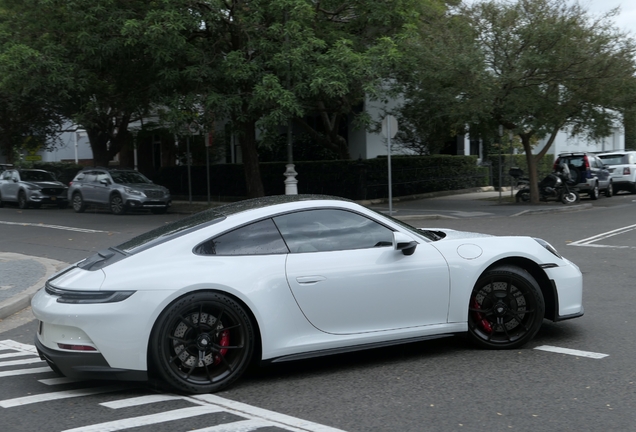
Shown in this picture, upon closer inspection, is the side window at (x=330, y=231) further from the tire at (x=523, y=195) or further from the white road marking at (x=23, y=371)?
the tire at (x=523, y=195)

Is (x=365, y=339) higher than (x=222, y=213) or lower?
lower

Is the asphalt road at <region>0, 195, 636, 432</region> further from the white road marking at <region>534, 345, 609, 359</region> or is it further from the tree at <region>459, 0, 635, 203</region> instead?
the tree at <region>459, 0, 635, 203</region>

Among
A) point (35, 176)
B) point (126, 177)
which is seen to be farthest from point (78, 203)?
point (35, 176)

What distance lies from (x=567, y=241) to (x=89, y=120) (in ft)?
55.9

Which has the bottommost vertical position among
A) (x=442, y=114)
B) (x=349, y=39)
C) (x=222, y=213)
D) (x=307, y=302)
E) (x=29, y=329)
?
(x=29, y=329)

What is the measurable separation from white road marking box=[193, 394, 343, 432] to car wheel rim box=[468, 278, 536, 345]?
2.12 m

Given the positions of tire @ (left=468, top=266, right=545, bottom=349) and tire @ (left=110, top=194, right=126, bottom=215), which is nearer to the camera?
tire @ (left=468, top=266, right=545, bottom=349)

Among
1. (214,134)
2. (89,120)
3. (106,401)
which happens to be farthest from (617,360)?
(214,134)

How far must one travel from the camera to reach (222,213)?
20.0ft

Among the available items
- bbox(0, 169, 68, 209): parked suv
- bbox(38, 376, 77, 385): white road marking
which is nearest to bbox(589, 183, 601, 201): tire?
bbox(0, 169, 68, 209): parked suv

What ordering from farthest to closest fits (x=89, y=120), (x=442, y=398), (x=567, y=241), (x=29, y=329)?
(x=89, y=120) → (x=567, y=241) → (x=29, y=329) → (x=442, y=398)

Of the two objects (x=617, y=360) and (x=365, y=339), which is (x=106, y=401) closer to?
(x=365, y=339)

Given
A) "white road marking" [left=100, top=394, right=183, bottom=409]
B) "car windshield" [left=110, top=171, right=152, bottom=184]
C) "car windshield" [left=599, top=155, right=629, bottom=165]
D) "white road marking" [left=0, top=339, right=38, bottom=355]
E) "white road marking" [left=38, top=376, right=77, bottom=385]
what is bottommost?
"white road marking" [left=0, top=339, right=38, bottom=355]

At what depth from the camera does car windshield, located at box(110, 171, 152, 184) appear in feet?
87.0
